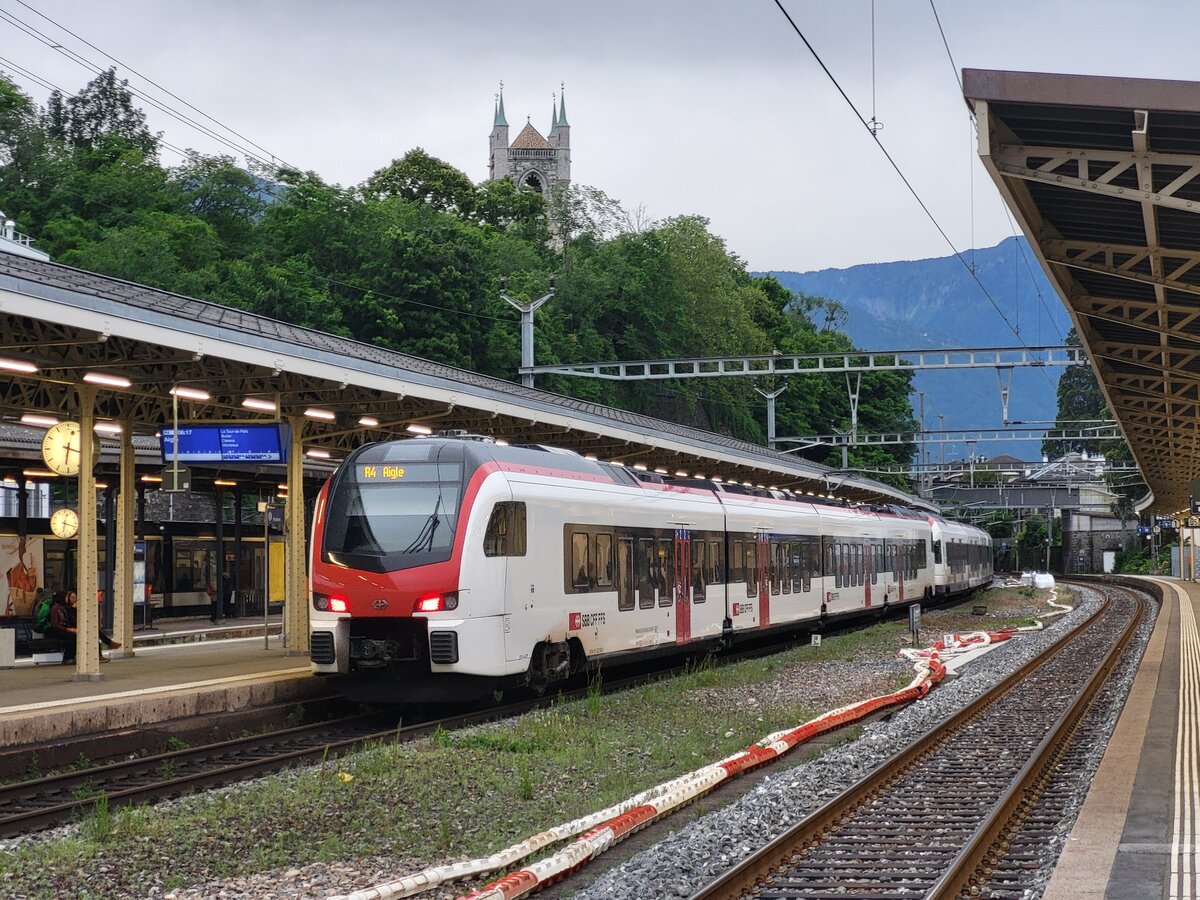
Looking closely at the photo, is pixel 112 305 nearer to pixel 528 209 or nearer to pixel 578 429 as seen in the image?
pixel 578 429

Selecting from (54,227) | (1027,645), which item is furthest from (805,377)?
(1027,645)

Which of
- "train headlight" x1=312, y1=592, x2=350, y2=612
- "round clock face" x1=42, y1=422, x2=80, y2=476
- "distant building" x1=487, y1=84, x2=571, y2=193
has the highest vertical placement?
"distant building" x1=487, y1=84, x2=571, y2=193

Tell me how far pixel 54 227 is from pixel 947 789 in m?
55.8

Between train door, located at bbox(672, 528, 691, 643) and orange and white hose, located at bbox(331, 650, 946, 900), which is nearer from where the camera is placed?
orange and white hose, located at bbox(331, 650, 946, 900)

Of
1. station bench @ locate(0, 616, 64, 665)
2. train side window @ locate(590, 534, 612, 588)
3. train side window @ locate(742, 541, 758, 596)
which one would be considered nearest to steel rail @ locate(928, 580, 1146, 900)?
train side window @ locate(590, 534, 612, 588)

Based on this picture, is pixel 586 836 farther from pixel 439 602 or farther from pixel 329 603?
pixel 329 603

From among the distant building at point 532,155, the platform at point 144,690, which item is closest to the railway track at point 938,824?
the platform at point 144,690

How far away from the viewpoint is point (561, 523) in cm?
1738

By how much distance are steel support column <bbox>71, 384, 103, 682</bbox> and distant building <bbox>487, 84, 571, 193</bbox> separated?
5065 inches

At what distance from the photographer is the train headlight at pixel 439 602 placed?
50.0ft

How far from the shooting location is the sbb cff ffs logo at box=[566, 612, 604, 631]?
57.5 feet

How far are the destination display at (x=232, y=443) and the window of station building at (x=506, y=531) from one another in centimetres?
536

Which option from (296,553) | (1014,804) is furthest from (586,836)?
(296,553)

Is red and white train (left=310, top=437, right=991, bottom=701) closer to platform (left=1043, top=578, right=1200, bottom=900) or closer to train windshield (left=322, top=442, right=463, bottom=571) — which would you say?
train windshield (left=322, top=442, right=463, bottom=571)
